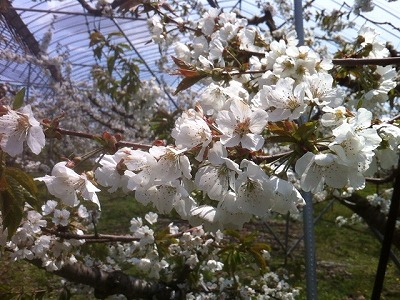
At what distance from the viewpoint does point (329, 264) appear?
5.77 metres

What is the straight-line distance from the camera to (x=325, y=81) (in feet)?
3.26

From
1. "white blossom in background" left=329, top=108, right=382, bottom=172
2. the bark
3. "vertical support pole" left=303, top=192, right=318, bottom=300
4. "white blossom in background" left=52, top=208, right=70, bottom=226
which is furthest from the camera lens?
"vertical support pole" left=303, top=192, right=318, bottom=300

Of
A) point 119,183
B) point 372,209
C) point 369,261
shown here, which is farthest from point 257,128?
point 369,261

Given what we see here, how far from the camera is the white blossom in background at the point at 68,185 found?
966mm

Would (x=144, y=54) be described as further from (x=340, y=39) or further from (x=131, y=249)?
(x=131, y=249)

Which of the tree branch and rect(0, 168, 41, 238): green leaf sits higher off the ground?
rect(0, 168, 41, 238): green leaf

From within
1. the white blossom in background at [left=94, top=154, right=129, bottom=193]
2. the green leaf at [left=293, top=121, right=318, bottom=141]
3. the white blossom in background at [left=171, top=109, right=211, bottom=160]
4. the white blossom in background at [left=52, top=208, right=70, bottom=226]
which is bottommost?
the white blossom in background at [left=52, top=208, right=70, bottom=226]

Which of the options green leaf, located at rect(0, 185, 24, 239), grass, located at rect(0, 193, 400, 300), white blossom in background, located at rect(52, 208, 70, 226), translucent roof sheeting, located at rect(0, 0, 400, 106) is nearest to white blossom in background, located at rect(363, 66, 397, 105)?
green leaf, located at rect(0, 185, 24, 239)

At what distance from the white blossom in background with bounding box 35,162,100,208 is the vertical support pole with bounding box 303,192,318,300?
1.56 metres

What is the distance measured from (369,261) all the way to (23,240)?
5347mm

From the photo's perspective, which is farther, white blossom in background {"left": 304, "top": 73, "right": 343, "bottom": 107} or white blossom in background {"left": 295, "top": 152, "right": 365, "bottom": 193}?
white blossom in background {"left": 304, "top": 73, "right": 343, "bottom": 107}

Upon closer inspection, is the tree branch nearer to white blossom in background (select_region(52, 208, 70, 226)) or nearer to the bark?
white blossom in background (select_region(52, 208, 70, 226))

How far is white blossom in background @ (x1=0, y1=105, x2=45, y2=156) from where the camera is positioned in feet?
3.00

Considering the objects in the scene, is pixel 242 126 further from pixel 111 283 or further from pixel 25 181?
pixel 111 283
